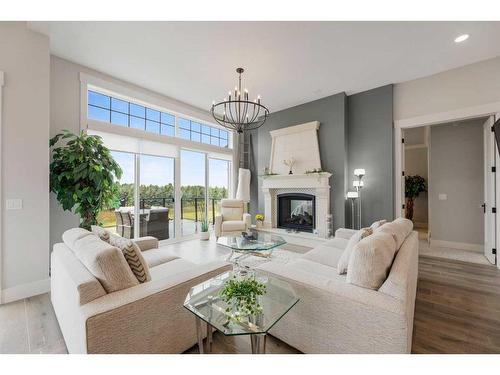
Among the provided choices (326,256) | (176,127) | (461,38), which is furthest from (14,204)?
(461,38)

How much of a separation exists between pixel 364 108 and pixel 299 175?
1.89m

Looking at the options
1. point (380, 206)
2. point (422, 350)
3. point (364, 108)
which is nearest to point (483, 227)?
point (380, 206)

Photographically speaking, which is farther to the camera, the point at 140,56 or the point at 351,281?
the point at 140,56

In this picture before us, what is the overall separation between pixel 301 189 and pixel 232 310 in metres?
4.16

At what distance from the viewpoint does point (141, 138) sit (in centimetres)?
425

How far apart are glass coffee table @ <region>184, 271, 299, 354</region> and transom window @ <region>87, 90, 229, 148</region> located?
374 cm

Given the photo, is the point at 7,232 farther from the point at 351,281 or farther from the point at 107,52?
the point at 351,281

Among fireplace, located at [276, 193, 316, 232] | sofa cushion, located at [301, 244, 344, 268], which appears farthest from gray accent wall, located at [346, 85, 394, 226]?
sofa cushion, located at [301, 244, 344, 268]

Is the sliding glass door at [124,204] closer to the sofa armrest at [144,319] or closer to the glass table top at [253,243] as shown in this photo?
the glass table top at [253,243]

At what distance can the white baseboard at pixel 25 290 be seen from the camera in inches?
93.3

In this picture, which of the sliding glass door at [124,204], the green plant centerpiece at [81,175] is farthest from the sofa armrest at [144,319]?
the sliding glass door at [124,204]

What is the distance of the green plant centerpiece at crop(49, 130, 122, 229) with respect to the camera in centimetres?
280

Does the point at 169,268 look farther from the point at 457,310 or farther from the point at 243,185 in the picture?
the point at 243,185

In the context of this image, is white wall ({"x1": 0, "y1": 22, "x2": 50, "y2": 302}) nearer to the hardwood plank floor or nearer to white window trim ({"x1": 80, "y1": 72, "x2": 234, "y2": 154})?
white window trim ({"x1": 80, "y1": 72, "x2": 234, "y2": 154})
